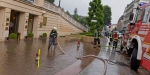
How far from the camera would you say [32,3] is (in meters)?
21.8

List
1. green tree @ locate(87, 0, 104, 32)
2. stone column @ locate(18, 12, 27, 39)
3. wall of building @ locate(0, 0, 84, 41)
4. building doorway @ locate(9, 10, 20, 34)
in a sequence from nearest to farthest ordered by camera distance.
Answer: wall of building @ locate(0, 0, 84, 41)
building doorway @ locate(9, 10, 20, 34)
stone column @ locate(18, 12, 27, 39)
green tree @ locate(87, 0, 104, 32)

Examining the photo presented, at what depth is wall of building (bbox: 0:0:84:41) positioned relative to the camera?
55.8 feet

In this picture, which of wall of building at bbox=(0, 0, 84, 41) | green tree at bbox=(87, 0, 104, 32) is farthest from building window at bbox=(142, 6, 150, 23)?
green tree at bbox=(87, 0, 104, 32)

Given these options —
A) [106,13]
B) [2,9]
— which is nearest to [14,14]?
[2,9]

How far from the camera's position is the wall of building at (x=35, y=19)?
1700 centimetres

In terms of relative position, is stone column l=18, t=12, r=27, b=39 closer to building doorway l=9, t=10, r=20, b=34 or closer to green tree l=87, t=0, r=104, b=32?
building doorway l=9, t=10, r=20, b=34

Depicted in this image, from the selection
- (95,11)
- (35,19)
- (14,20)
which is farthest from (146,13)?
(95,11)

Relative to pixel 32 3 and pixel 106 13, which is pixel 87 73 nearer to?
pixel 32 3

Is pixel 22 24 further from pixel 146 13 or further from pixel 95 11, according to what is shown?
pixel 95 11

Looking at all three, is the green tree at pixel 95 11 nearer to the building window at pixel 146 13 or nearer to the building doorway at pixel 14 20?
the building doorway at pixel 14 20

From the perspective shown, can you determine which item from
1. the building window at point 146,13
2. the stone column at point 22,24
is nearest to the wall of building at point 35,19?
the stone column at point 22,24

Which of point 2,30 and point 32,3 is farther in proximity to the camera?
point 32,3

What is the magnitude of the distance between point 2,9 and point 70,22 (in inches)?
830

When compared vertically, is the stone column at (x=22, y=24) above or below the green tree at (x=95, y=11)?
below
